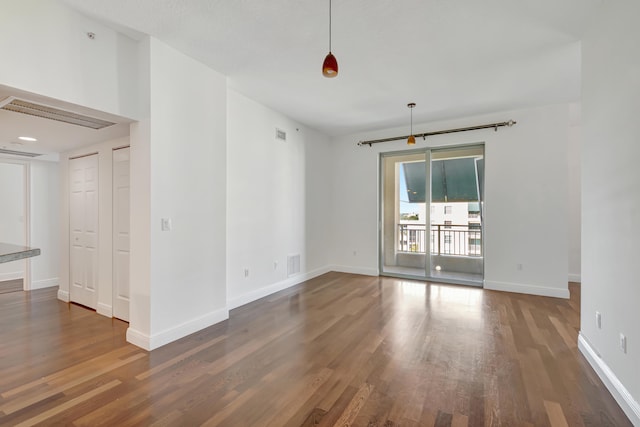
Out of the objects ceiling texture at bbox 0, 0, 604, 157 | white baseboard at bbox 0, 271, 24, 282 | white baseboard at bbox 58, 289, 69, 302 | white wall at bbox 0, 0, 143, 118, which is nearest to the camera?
white wall at bbox 0, 0, 143, 118

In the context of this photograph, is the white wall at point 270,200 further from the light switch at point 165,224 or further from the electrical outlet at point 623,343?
the electrical outlet at point 623,343

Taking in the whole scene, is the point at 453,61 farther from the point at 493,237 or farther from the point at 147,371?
the point at 147,371

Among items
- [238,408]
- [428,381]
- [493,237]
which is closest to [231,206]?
[238,408]

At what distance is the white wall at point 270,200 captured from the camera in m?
4.14

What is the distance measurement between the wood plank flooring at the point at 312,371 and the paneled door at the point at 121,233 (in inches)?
11.7

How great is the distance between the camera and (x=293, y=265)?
5.41 m

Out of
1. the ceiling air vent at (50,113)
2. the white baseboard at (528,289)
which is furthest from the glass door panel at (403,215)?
the ceiling air vent at (50,113)

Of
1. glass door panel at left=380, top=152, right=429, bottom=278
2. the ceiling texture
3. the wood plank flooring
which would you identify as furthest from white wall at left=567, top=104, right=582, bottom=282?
glass door panel at left=380, top=152, right=429, bottom=278

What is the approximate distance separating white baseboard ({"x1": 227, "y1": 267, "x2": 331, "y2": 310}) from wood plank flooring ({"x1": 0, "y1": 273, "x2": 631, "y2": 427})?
6.4 inches

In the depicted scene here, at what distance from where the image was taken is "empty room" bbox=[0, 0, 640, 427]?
2.09 m

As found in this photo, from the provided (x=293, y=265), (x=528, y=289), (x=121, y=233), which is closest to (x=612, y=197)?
(x=528, y=289)

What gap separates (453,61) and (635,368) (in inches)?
119

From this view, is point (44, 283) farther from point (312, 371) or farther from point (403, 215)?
point (403, 215)

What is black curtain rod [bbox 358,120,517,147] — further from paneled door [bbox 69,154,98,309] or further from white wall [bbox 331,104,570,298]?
paneled door [bbox 69,154,98,309]
